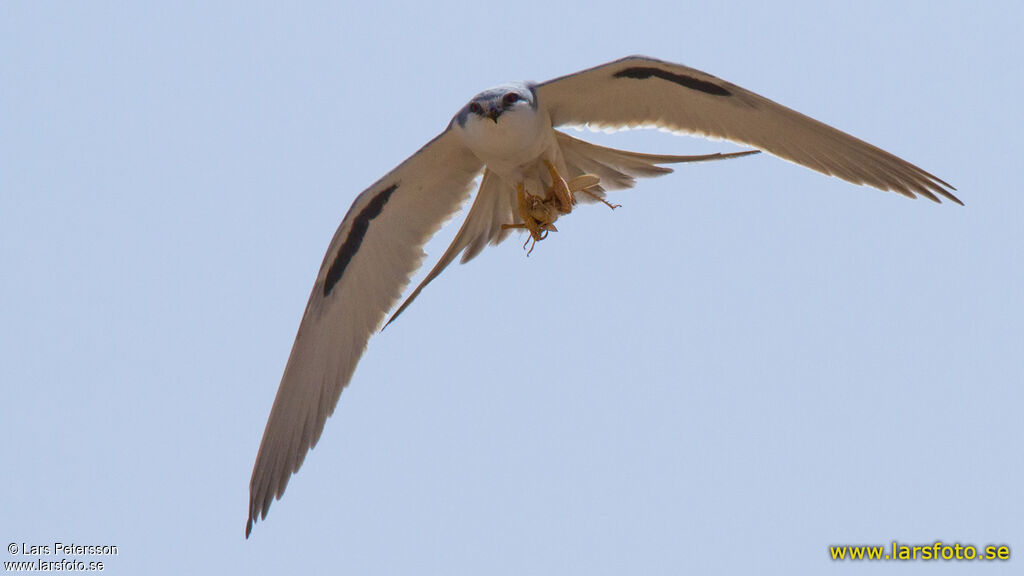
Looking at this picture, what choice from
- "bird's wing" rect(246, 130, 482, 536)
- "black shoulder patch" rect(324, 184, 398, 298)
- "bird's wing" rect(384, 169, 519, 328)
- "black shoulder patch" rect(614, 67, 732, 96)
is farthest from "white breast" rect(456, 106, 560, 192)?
"black shoulder patch" rect(324, 184, 398, 298)

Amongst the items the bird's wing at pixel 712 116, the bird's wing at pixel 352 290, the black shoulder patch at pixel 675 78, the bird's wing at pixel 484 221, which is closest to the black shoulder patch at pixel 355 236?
the bird's wing at pixel 352 290

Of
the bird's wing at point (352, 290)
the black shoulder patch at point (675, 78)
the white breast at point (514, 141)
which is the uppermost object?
the black shoulder patch at point (675, 78)

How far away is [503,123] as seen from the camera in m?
7.84

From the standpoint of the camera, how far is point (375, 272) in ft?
29.9

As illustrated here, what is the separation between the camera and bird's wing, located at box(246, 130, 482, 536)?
8.80 meters

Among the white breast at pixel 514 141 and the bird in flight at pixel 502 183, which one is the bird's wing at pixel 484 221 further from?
the white breast at pixel 514 141

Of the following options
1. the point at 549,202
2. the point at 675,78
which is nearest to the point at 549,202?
the point at 549,202

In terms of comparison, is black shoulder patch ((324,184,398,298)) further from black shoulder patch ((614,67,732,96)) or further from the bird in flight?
black shoulder patch ((614,67,732,96))

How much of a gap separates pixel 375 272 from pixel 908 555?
4.25m

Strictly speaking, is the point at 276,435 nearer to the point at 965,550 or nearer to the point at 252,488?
the point at 252,488

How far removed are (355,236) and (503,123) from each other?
1.69 meters

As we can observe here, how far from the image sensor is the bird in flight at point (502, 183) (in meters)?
8.43

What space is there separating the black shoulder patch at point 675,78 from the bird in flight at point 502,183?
0.01 metres

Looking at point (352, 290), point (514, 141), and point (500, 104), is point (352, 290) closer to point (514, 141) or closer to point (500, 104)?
point (514, 141)
